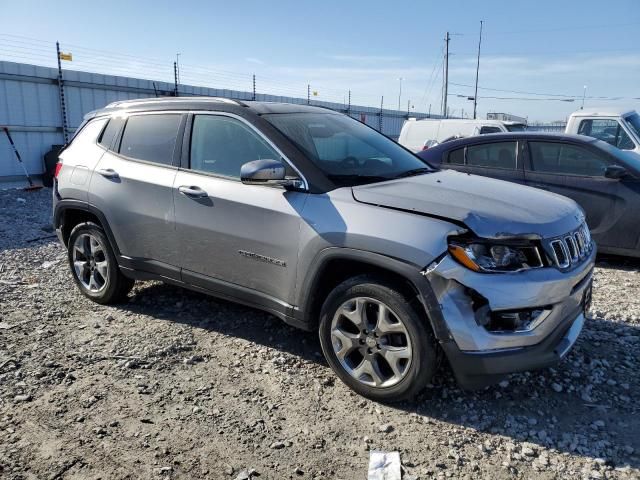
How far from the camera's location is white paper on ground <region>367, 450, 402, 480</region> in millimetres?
2551

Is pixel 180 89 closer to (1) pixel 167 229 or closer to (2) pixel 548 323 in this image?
Answer: (1) pixel 167 229

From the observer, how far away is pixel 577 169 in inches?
Result: 242

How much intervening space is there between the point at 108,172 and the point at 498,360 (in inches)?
134

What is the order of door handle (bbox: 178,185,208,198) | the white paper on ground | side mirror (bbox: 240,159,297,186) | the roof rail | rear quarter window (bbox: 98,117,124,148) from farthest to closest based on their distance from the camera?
rear quarter window (bbox: 98,117,124,148), the roof rail, door handle (bbox: 178,185,208,198), side mirror (bbox: 240,159,297,186), the white paper on ground

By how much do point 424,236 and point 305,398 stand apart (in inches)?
50.1

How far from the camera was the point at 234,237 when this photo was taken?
11.8 ft

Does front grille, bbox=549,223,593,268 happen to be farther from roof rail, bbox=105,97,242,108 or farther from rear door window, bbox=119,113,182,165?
rear door window, bbox=119,113,182,165

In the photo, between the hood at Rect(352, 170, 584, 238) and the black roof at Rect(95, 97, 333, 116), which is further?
the black roof at Rect(95, 97, 333, 116)

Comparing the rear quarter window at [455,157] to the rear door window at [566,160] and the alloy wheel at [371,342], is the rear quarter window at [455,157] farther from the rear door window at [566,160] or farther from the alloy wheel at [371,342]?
the alloy wheel at [371,342]

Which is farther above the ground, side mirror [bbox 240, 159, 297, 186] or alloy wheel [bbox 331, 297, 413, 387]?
side mirror [bbox 240, 159, 297, 186]

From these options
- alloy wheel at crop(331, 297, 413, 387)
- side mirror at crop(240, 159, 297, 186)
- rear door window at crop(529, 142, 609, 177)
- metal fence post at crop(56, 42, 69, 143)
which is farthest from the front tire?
metal fence post at crop(56, 42, 69, 143)

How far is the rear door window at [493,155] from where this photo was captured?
6.54 m

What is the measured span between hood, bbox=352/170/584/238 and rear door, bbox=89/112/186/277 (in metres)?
1.63

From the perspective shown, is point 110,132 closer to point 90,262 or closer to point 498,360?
point 90,262
